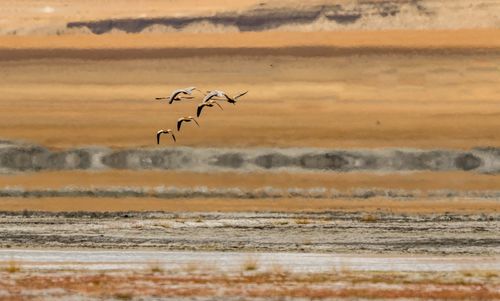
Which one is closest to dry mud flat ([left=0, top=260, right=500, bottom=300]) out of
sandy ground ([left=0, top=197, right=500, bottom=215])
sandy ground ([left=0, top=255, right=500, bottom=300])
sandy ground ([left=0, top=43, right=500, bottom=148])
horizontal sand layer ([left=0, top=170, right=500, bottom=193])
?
sandy ground ([left=0, top=255, right=500, bottom=300])

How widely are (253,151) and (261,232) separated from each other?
1805 cm

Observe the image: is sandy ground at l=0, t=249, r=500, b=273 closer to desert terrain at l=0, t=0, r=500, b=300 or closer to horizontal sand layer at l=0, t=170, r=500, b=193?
desert terrain at l=0, t=0, r=500, b=300

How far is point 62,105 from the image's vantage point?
293ft

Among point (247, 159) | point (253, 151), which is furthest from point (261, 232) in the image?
point (253, 151)

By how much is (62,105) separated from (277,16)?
22.5 metres

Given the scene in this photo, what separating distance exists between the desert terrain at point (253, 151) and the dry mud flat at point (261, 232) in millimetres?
121

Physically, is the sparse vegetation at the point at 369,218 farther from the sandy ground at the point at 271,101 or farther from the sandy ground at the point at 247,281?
the sandy ground at the point at 247,281

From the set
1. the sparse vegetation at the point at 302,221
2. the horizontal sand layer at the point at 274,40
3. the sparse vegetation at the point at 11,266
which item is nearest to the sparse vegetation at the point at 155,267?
the sparse vegetation at the point at 11,266

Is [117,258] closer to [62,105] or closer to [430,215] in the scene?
[430,215]

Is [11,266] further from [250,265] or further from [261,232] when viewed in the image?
[261,232]

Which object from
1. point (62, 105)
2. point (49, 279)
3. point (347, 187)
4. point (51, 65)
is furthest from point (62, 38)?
point (49, 279)

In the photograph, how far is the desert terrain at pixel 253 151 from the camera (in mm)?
50625

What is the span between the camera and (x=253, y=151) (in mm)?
82500

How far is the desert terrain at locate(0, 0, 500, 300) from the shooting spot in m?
50.6
